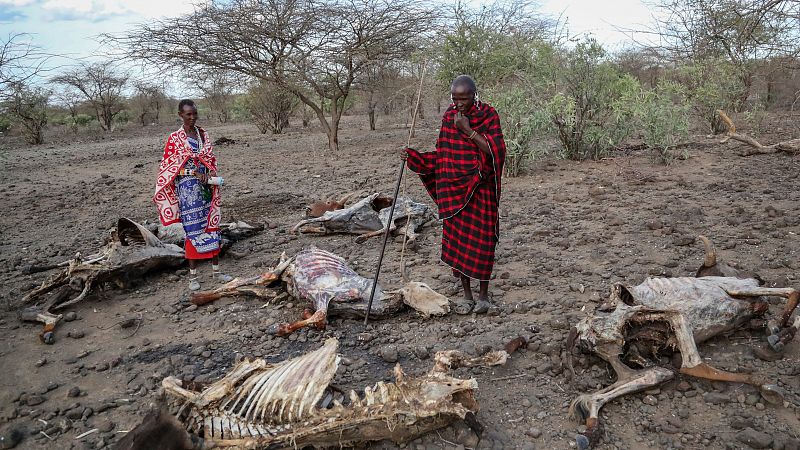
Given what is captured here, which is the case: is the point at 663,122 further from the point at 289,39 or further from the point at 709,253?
the point at 289,39

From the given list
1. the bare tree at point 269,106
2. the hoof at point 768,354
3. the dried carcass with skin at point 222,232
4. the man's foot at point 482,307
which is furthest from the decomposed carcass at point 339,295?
the bare tree at point 269,106

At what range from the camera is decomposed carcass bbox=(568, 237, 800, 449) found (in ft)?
8.23

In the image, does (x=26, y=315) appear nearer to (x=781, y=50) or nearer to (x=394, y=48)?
(x=781, y=50)

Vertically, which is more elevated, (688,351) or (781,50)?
(781,50)

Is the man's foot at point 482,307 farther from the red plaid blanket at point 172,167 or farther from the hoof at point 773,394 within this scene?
the red plaid blanket at point 172,167

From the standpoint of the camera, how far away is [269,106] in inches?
709

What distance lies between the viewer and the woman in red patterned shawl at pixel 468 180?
3.33 m

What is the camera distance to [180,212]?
4.62 meters

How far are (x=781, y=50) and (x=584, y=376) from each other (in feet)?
16.7

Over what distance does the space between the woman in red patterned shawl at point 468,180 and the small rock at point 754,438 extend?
169 cm

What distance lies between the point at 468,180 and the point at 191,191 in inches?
105

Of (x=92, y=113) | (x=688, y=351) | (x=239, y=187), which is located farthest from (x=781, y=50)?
(x=92, y=113)

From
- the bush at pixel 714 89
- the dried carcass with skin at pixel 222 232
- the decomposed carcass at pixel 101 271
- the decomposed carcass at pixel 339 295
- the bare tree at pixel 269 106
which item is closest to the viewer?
the decomposed carcass at pixel 339 295

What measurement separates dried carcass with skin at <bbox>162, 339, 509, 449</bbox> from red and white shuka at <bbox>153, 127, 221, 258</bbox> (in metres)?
2.56
